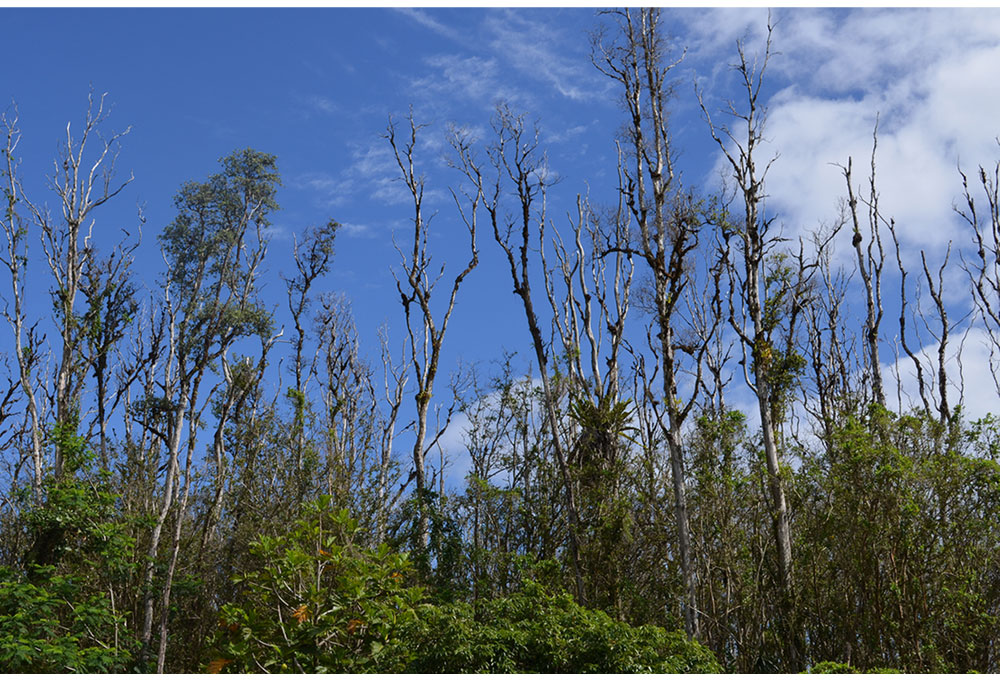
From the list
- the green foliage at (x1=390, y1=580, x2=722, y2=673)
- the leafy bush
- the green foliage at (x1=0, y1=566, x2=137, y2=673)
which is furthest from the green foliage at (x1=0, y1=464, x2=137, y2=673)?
the green foliage at (x1=390, y1=580, x2=722, y2=673)

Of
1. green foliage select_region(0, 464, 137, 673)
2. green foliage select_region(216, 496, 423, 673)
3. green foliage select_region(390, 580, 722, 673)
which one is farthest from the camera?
green foliage select_region(0, 464, 137, 673)

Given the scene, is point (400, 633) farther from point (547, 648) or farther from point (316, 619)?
point (547, 648)

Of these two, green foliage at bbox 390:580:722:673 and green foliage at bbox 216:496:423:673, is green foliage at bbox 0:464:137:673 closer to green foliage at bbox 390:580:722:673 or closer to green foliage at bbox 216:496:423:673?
green foliage at bbox 216:496:423:673

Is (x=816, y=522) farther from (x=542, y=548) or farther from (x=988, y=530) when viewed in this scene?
(x=542, y=548)

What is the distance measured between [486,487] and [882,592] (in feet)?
15.4

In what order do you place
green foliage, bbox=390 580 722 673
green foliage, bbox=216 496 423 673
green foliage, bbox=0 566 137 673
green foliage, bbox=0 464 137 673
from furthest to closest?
1. green foliage, bbox=0 464 137 673
2. green foliage, bbox=0 566 137 673
3. green foliage, bbox=216 496 423 673
4. green foliage, bbox=390 580 722 673

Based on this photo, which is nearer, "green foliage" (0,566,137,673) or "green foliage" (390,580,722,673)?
"green foliage" (390,580,722,673)

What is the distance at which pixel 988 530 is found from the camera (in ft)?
23.7

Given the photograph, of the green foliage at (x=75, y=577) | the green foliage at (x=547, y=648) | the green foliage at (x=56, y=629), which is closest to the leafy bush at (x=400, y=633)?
the green foliage at (x=547, y=648)

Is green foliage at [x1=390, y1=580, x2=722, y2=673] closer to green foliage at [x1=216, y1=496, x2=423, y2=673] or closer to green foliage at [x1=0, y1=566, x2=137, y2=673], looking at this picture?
green foliage at [x1=216, y1=496, x2=423, y2=673]

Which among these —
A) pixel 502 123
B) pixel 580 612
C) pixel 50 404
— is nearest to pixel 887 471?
pixel 580 612

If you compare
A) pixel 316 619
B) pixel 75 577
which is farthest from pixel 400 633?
pixel 75 577

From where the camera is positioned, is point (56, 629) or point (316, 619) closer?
point (316, 619)

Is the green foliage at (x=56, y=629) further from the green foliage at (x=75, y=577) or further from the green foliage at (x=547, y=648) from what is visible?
the green foliage at (x=547, y=648)
